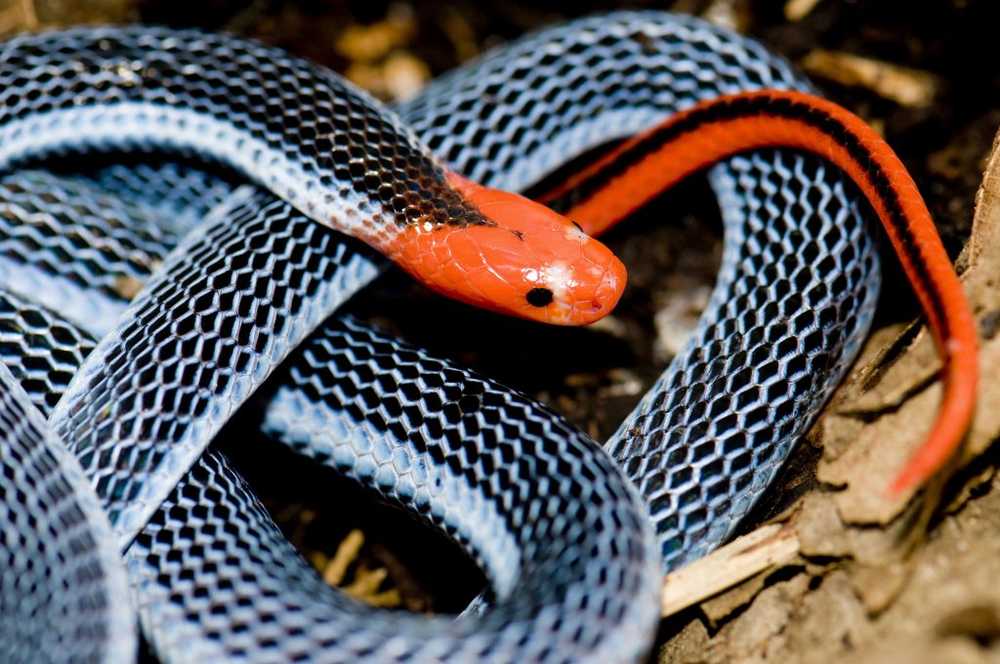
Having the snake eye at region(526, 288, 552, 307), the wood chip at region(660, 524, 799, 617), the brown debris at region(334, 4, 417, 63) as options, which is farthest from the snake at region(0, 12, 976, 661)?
the brown debris at region(334, 4, 417, 63)

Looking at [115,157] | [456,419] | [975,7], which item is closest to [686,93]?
[975,7]

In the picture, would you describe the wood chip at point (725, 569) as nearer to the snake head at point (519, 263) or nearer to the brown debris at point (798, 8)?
the snake head at point (519, 263)

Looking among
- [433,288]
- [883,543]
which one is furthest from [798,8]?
[883,543]

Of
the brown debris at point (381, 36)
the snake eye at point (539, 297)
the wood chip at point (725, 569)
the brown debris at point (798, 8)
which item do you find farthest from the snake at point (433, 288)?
the brown debris at point (381, 36)

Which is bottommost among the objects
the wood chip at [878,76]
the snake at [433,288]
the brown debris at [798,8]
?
the snake at [433,288]

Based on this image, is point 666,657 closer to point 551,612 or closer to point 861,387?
point 551,612

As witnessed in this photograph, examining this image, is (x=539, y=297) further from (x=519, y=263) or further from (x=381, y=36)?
(x=381, y=36)
